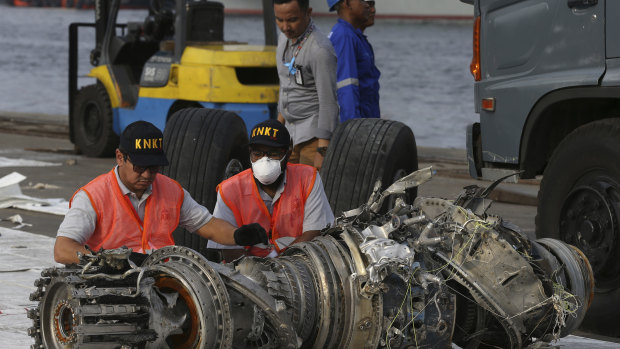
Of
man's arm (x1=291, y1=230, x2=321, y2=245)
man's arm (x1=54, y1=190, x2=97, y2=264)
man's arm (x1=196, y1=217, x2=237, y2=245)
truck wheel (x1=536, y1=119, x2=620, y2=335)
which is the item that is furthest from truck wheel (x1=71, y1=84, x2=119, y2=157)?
man's arm (x1=54, y1=190, x2=97, y2=264)

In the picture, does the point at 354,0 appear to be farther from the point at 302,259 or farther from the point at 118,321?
the point at 118,321

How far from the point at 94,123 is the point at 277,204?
10464 millimetres

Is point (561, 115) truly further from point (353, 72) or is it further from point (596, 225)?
point (353, 72)

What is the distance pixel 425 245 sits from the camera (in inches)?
212

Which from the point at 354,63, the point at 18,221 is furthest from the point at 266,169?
the point at 18,221

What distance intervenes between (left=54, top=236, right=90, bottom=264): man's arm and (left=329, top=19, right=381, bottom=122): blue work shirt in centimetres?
313

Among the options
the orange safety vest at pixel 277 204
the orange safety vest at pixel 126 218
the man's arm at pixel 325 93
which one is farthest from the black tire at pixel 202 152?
the orange safety vest at pixel 126 218

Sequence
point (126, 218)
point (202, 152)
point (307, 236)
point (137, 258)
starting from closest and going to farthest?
point (137, 258)
point (126, 218)
point (307, 236)
point (202, 152)

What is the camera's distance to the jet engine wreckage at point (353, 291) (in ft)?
16.1

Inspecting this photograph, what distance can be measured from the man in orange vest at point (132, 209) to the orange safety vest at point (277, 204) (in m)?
0.37

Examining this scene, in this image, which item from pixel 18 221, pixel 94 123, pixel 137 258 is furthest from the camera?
pixel 94 123

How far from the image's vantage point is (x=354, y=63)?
8656 mm

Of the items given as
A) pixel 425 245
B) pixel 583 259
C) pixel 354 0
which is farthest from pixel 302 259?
pixel 354 0

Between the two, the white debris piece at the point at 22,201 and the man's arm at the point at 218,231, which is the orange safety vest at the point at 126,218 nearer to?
the man's arm at the point at 218,231
